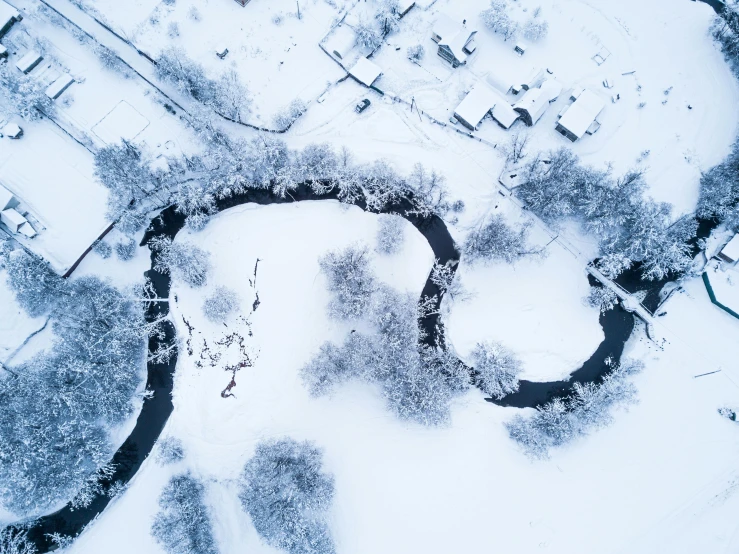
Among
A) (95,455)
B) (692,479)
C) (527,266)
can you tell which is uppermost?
(527,266)

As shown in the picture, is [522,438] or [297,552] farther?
[522,438]

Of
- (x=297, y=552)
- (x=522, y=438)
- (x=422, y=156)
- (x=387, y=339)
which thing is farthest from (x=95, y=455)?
(x=422, y=156)

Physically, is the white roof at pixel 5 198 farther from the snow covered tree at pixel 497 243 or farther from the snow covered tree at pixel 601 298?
the snow covered tree at pixel 601 298

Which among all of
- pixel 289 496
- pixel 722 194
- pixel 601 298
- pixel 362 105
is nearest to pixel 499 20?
pixel 362 105

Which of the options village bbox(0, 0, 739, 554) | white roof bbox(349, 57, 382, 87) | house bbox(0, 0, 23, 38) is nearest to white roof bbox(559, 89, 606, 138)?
village bbox(0, 0, 739, 554)

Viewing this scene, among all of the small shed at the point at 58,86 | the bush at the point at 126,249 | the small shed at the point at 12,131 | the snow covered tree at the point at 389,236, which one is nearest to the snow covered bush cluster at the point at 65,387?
the bush at the point at 126,249

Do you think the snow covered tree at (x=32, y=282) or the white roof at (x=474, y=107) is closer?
the snow covered tree at (x=32, y=282)

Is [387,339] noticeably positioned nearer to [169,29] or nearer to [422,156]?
[422,156]
